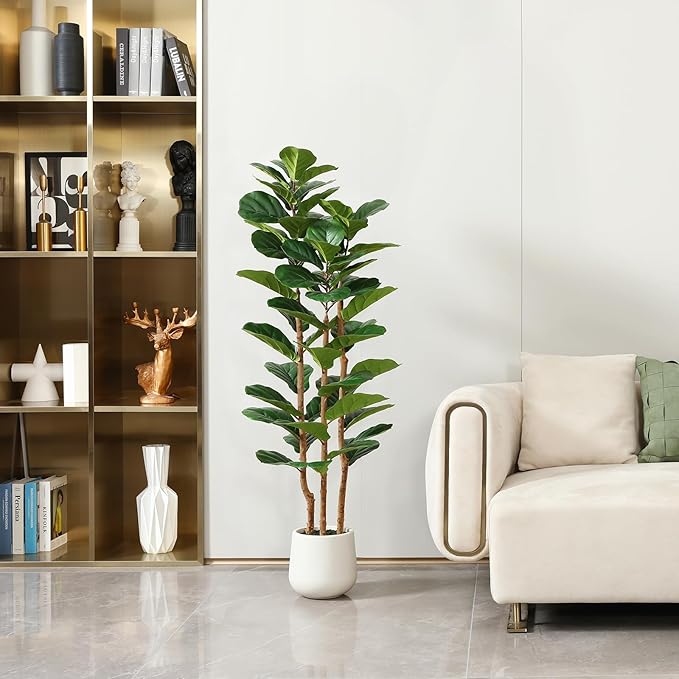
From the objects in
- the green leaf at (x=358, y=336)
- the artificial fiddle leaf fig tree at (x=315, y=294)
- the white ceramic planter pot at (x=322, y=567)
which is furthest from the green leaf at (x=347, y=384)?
the white ceramic planter pot at (x=322, y=567)

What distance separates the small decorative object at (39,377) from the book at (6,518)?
35 centimetres

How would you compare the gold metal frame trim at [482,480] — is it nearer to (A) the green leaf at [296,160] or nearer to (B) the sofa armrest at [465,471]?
(B) the sofa armrest at [465,471]

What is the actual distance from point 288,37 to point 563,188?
3.85 ft

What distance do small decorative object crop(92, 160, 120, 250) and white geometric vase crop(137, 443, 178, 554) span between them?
0.83 m

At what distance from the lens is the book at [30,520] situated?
3678 millimetres

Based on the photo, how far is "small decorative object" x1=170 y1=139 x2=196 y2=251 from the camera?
3.69 metres

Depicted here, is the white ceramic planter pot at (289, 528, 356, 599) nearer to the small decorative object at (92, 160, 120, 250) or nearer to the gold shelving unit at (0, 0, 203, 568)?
the gold shelving unit at (0, 0, 203, 568)

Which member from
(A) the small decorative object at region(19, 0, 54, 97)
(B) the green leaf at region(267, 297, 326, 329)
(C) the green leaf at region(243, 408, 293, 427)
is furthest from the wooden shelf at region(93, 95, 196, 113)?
(C) the green leaf at region(243, 408, 293, 427)

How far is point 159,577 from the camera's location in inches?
136

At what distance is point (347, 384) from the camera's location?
3.03m

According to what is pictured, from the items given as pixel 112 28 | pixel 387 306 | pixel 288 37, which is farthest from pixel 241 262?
pixel 112 28

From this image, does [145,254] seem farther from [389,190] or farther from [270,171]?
[389,190]

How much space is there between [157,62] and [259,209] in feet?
3.07

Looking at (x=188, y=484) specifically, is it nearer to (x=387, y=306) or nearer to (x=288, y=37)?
(x=387, y=306)
